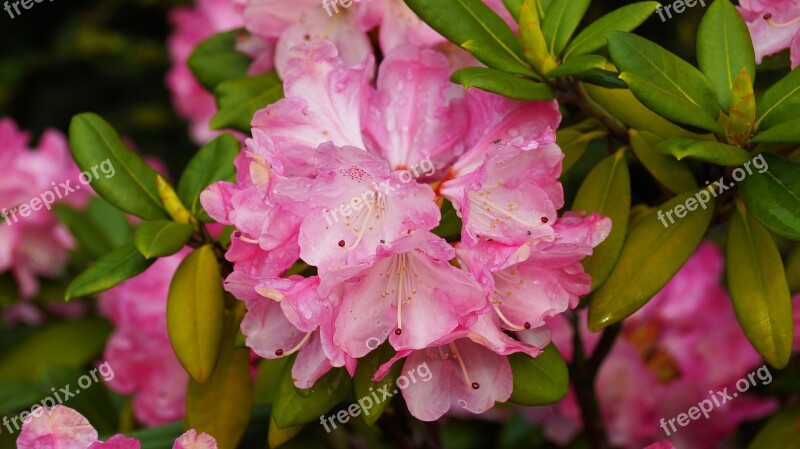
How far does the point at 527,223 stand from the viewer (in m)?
0.81

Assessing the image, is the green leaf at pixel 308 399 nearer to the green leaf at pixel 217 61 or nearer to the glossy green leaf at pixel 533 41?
the glossy green leaf at pixel 533 41

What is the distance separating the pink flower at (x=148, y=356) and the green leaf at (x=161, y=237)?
0.31 meters

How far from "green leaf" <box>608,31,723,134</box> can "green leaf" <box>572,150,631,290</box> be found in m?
0.11

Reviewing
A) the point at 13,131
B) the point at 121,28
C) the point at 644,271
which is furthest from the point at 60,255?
the point at 121,28

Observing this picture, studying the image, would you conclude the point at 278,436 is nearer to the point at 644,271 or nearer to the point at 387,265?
the point at 387,265

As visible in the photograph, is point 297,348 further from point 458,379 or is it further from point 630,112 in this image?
point 630,112

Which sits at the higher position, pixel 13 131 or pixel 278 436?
pixel 13 131

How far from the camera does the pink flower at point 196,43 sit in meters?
1.46

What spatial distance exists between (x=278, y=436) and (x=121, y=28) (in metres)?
2.15

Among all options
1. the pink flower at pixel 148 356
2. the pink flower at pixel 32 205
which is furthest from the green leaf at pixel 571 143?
the pink flower at pixel 32 205

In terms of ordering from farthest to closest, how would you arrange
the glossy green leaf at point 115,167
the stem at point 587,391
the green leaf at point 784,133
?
the stem at point 587,391 < the glossy green leaf at point 115,167 < the green leaf at point 784,133

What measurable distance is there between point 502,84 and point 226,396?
407mm

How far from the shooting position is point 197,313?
0.89 meters

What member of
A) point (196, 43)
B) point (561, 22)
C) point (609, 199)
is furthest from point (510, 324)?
point (196, 43)
